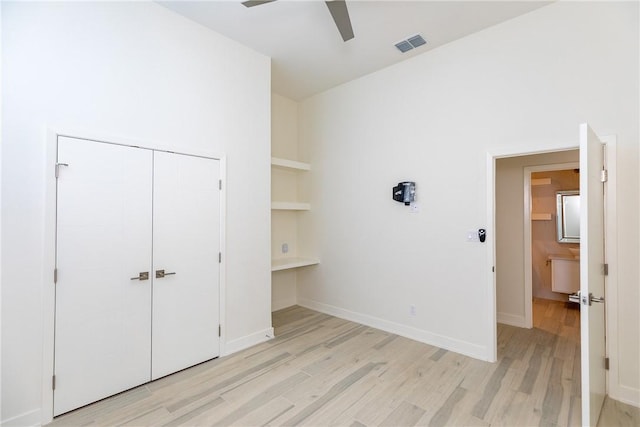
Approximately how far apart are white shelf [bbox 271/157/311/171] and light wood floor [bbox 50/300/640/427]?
2450mm

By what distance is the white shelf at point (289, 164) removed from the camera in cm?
429

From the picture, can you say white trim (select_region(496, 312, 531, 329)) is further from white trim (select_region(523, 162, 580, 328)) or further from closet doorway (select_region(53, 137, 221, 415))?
closet doorway (select_region(53, 137, 221, 415))

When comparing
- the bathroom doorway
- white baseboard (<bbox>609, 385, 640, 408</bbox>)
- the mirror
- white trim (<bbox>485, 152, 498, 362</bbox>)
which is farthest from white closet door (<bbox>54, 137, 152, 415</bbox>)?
the mirror

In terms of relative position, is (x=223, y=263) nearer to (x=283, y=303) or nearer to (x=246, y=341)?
(x=246, y=341)

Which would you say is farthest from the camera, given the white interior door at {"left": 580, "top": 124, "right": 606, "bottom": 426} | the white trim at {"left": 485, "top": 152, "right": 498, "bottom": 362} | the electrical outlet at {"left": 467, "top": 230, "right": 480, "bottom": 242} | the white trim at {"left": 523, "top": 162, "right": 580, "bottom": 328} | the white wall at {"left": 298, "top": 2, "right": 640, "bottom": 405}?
the white trim at {"left": 523, "top": 162, "right": 580, "bottom": 328}

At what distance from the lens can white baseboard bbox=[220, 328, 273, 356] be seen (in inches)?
129

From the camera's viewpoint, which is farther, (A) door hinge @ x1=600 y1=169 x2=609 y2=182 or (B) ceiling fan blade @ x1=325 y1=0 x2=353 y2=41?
(A) door hinge @ x1=600 y1=169 x2=609 y2=182

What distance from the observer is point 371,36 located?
10.7ft

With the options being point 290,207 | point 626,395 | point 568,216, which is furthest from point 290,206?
point 568,216

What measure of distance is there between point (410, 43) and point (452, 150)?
1.34m

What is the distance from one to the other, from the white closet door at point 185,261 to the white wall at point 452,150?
201 centimetres

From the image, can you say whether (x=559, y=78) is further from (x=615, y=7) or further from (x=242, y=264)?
(x=242, y=264)

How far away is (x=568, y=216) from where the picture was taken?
529 cm

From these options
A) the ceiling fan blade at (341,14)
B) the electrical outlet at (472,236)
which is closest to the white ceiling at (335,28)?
the ceiling fan blade at (341,14)
